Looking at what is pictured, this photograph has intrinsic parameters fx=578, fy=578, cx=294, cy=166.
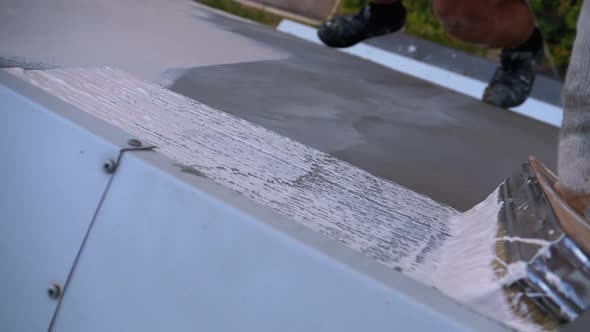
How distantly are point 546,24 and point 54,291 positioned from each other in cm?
235

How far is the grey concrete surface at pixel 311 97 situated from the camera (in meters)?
0.87

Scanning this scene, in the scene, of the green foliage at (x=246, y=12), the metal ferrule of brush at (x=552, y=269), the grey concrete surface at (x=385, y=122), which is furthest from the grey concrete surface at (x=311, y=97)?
the green foliage at (x=246, y=12)

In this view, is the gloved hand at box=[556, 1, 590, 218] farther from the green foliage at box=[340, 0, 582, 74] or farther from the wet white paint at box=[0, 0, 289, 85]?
the green foliage at box=[340, 0, 582, 74]

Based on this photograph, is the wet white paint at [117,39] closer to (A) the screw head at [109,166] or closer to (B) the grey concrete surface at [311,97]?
(B) the grey concrete surface at [311,97]

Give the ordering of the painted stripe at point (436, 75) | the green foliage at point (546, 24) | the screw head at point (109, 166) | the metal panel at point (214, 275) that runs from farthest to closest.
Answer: the green foliage at point (546, 24) → the painted stripe at point (436, 75) → the screw head at point (109, 166) → the metal panel at point (214, 275)

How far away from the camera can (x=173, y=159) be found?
0.58 m

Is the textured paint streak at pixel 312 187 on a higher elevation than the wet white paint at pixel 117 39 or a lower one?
higher

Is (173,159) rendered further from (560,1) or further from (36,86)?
(560,1)

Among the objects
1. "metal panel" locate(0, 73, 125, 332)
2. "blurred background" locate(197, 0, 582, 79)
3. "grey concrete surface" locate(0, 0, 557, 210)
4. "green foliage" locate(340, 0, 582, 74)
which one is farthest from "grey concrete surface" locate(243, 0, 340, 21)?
"metal panel" locate(0, 73, 125, 332)

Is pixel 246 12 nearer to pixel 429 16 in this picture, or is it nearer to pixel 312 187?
pixel 429 16

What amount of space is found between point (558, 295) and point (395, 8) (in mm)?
1499

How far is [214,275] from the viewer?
48 centimetres

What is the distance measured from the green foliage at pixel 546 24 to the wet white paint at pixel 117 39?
123 cm

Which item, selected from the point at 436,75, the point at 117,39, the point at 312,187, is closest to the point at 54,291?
the point at 312,187
